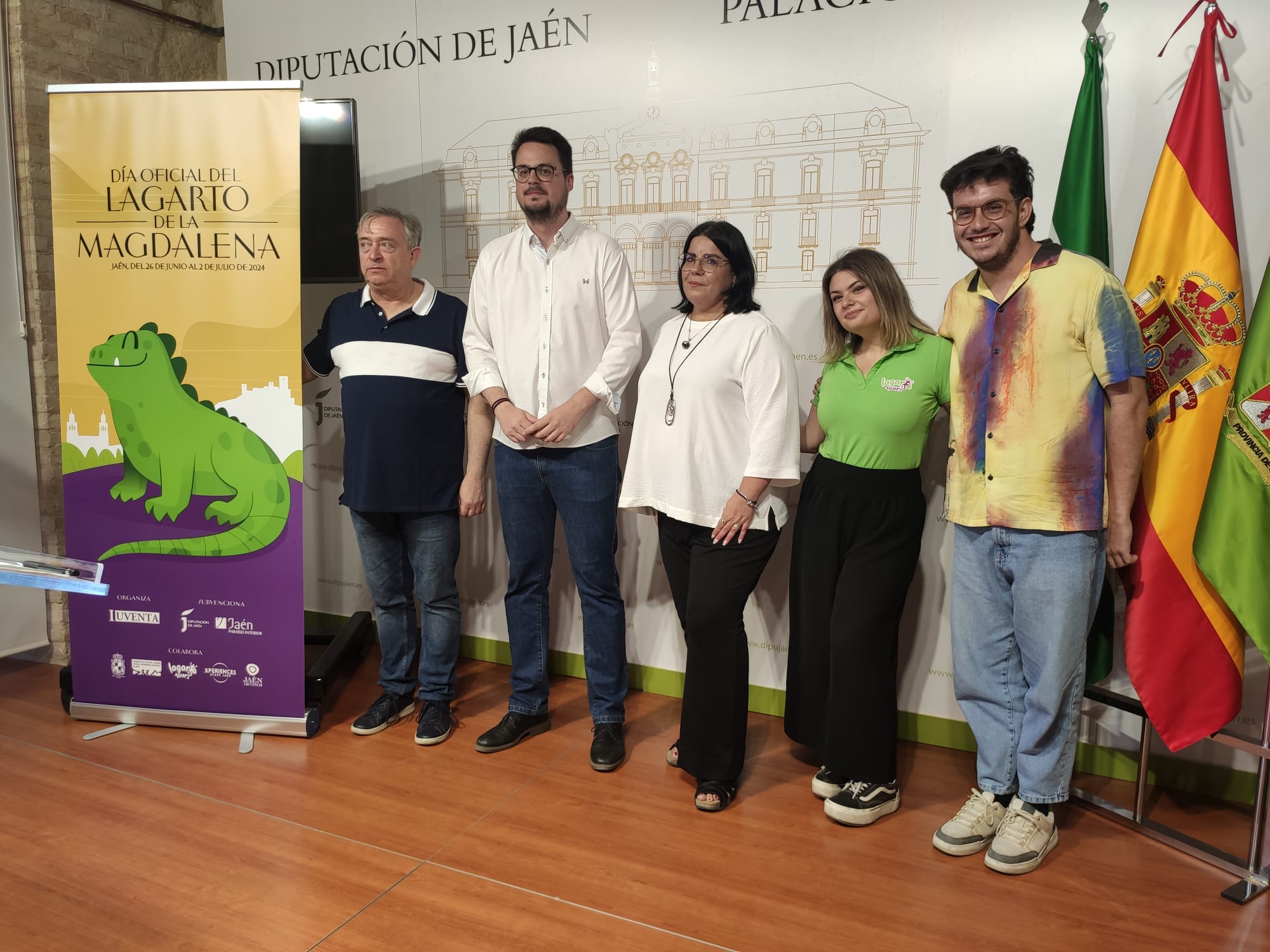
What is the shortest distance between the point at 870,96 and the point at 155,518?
271 centimetres

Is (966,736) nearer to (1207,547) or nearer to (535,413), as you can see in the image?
(1207,547)

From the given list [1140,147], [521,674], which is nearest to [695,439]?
[521,674]

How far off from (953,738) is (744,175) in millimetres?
2023

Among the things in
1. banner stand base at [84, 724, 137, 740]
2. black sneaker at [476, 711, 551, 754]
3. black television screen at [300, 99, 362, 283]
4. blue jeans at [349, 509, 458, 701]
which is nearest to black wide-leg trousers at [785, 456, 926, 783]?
black sneaker at [476, 711, 551, 754]

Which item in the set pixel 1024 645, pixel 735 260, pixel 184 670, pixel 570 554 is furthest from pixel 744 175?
pixel 184 670

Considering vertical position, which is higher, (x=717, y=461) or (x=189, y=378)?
(x=189, y=378)

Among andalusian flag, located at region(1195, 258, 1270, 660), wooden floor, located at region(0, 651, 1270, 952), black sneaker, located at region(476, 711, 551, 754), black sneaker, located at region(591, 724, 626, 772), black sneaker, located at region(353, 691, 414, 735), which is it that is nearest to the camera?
wooden floor, located at region(0, 651, 1270, 952)

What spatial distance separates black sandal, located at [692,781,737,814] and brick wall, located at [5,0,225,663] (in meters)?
2.61

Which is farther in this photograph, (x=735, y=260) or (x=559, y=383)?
(x=559, y=383)

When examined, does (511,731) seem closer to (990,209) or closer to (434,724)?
(434,724)

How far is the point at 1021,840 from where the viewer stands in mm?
2393

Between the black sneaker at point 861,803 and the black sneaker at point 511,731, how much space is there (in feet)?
3.33

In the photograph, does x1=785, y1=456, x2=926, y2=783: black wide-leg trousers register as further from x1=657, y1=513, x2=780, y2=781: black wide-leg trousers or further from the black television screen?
the black television screen

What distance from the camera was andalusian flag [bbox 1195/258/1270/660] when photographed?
2.27m
